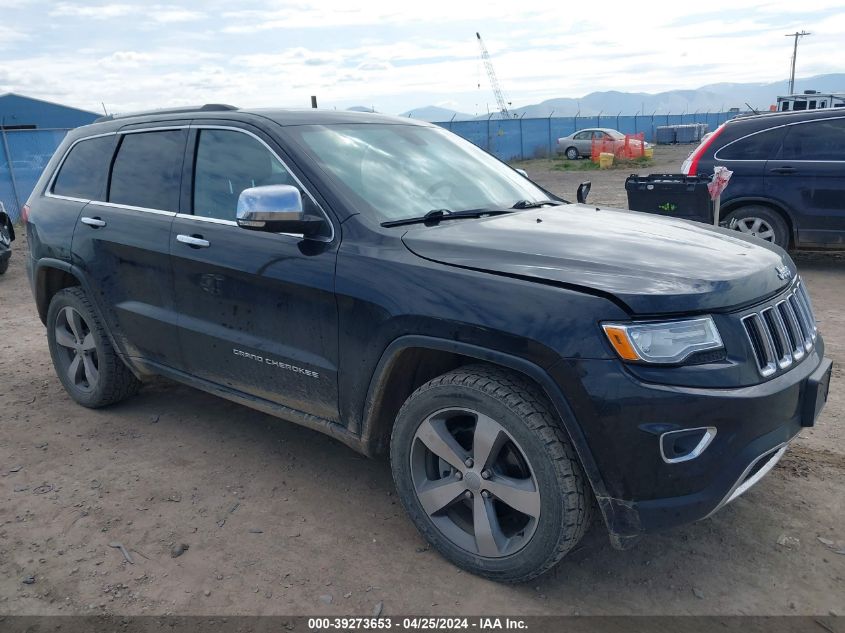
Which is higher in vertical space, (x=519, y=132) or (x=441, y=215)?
(x=519, y=132)

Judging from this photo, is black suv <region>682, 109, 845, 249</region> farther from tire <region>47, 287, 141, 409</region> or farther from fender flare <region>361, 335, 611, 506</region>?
tire <region>47, 287, 141, 409</region>

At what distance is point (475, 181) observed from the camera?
3.82 meters

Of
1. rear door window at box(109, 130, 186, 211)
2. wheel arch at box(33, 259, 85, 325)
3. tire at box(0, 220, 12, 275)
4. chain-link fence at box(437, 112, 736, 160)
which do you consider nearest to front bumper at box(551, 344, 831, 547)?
rear door window at box(109, 130, 186, 211)

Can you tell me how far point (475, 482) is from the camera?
9.18ft

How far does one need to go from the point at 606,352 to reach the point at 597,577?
1076 millimetres

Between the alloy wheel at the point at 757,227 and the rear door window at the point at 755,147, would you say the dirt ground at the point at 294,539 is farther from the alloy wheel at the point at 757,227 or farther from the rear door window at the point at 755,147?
the rear door window at the point at 755,147

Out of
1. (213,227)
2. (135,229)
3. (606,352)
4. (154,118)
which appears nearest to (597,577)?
(606,352)

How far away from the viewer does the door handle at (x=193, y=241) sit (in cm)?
364

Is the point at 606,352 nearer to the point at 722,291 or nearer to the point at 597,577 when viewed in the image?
the point at 722,291

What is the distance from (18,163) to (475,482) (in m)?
16.4

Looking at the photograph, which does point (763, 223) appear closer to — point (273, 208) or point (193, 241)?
point (193, 241)

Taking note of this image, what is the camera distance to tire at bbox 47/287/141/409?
4.49 meters

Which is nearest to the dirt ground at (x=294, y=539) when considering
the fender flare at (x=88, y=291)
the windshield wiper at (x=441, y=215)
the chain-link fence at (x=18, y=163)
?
the fender flare at (x=88, y=291)

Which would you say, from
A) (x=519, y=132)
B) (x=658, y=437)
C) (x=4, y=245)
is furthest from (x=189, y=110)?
(x=519, y=132)
